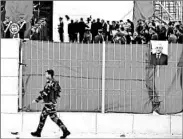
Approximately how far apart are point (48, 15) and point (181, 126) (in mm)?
9315

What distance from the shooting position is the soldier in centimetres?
800

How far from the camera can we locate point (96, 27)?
12484 mm

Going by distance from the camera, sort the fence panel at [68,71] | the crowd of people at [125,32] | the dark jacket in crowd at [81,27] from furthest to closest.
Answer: the dark jacket in crowd at [81,27] → the crowd of people at [125,32] → the fence panel at [68,71]

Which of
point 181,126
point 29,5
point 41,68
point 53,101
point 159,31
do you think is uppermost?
point 29,5

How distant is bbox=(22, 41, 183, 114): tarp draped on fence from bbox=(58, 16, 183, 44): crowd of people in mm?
1250

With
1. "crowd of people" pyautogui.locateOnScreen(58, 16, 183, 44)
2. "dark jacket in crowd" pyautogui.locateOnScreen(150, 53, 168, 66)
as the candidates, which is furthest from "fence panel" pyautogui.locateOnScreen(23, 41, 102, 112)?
"crowd of people" pyautogui.locateOnScreen(58, 16, 183, 44)

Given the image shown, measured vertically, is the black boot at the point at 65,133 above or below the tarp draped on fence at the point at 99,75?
below

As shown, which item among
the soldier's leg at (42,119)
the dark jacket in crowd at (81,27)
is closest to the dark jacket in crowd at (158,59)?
the soldier's leg at (42,119)

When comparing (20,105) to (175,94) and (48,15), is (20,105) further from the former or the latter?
(48,15)

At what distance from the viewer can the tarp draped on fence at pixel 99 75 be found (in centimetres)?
905

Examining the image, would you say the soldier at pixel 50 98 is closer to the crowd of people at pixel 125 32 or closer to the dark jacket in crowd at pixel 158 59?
the dark jacket in crowd at pixel 158 59

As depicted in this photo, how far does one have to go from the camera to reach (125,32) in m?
11.5

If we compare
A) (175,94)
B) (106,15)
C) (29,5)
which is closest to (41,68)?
(175,94)

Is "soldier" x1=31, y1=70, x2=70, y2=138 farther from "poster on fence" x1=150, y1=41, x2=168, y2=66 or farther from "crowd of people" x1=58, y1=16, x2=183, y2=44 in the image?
"crowd of people" x1=58, y1=16, x2=183, y2=44
